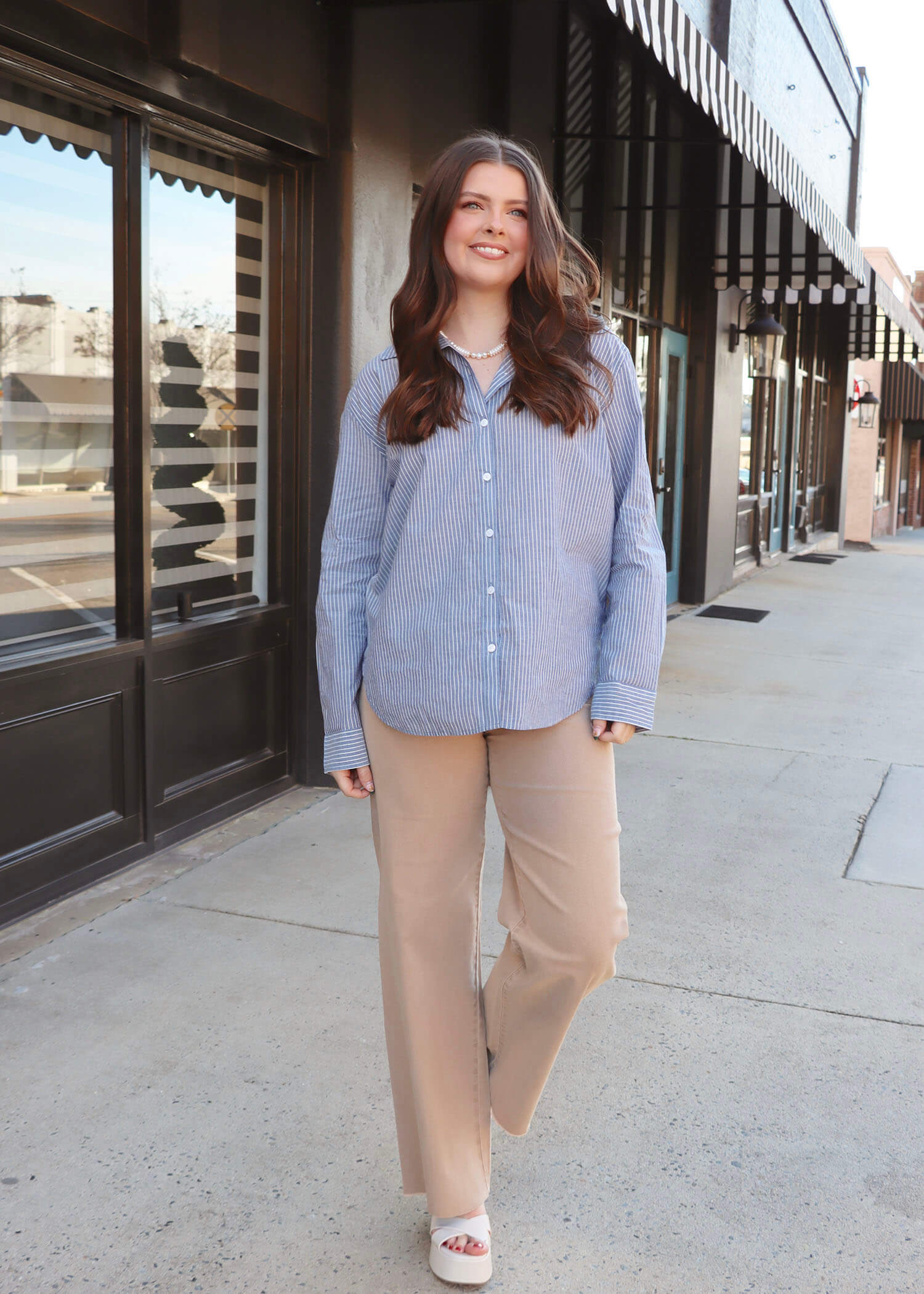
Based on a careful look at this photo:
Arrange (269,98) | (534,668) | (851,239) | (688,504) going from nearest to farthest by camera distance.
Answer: (534,668) < (269,98) < (851,239) < (688,504)

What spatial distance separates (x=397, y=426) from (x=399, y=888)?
0.78 meters

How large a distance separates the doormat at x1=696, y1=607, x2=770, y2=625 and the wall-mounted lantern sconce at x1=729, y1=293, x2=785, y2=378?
242cm

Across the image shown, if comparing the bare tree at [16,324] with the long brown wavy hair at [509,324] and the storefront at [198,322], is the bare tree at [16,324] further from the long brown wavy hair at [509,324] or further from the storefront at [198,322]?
the long brown wavy hair at [509,324]

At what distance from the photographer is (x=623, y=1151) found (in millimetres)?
2641

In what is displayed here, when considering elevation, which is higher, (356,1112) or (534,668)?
(534,668)

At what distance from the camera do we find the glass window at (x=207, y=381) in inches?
173

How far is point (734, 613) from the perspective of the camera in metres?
10.6

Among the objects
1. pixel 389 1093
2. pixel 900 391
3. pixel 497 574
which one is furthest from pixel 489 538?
pixel 900 391

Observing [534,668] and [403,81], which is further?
[403,81]

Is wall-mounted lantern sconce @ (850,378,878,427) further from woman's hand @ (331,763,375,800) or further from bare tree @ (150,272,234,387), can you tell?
woman's hand @ (331,763,375,800)

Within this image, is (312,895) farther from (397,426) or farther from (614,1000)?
(397,426)

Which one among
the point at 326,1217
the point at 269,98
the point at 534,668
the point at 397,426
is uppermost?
the point at 269,98

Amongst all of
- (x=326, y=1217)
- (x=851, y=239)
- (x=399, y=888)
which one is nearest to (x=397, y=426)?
(x=399, y=888)

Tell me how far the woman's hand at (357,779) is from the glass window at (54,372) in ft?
6.38
